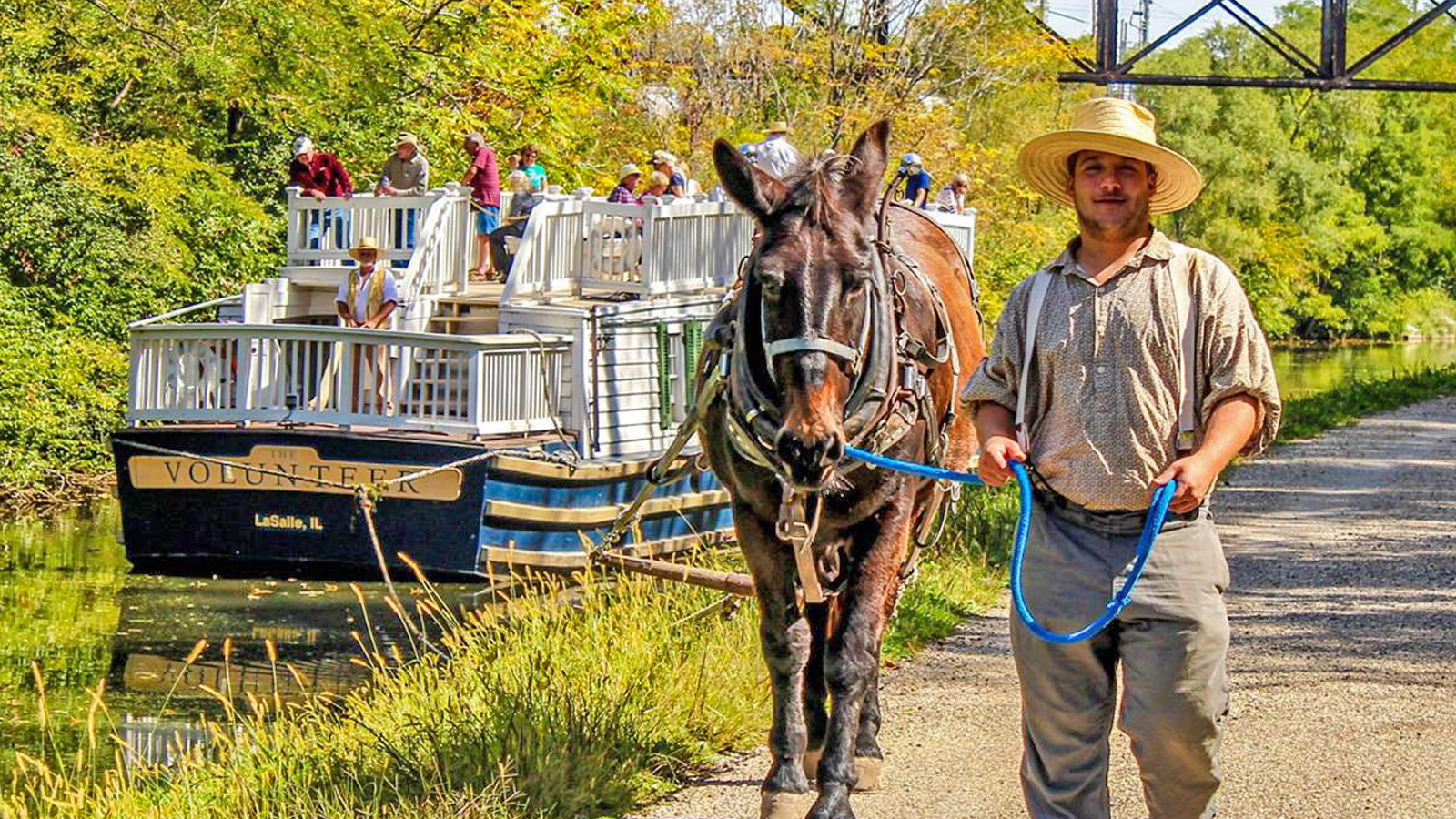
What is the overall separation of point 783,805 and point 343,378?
11.5m

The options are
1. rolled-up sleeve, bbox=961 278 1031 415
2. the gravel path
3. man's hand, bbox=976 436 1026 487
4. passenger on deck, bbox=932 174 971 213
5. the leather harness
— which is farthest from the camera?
passenger on deck, bbox=932 174 971 213

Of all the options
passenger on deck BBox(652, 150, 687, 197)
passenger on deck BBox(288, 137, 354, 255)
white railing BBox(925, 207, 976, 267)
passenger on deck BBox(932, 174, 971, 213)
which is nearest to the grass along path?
white railing BBox(925, 207, 976, 267)

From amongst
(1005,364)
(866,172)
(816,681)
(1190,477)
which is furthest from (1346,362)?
(1190,477)

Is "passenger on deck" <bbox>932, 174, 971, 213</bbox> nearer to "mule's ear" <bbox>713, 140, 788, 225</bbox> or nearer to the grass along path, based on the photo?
the grass along path

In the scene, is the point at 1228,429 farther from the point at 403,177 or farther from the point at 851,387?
the point at 403,177

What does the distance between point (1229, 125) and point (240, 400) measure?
58.5m

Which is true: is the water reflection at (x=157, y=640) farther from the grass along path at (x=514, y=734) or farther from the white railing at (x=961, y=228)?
the white railing at (x=961, y=228)

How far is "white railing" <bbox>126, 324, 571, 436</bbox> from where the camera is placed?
58.0ft

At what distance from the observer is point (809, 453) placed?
21.1 feet

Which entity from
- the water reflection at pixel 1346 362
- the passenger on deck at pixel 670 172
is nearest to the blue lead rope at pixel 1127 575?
the passenger on deck at pixel 670 172

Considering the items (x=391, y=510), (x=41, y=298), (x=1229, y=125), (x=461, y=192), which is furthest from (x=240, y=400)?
(x=1229, y=125)

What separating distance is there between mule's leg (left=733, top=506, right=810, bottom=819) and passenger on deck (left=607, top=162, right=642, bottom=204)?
13.1 m

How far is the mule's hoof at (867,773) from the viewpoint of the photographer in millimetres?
7863

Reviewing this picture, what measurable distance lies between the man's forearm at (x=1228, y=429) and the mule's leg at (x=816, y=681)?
8.51 ft
